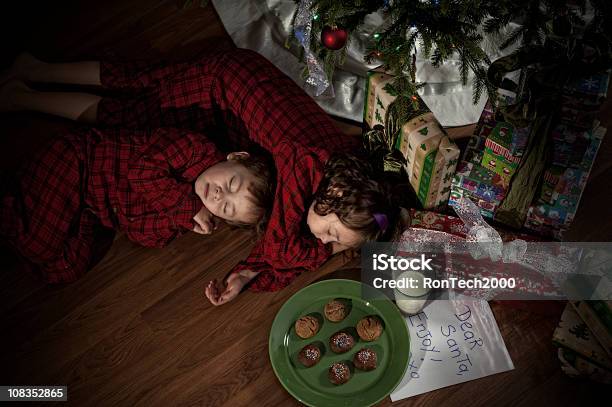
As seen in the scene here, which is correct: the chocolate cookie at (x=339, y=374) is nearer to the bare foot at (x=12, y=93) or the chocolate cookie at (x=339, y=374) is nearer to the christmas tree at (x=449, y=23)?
the christmas tree at (x=449, y=23)

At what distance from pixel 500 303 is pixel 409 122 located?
1.63 feet

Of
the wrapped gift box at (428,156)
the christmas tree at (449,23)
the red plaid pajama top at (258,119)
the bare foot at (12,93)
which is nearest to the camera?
the christmas tree at (449,23)

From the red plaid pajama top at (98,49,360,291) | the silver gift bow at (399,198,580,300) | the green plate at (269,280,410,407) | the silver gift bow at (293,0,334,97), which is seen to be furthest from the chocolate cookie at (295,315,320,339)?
the silver gift bow at (293,0,334,97)

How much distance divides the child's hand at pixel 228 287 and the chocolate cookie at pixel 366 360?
340 mm

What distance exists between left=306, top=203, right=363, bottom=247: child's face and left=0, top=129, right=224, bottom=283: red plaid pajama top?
309 mm

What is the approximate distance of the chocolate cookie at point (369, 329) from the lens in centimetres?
130

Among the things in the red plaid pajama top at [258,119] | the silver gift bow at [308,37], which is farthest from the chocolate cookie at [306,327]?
the silver gift bow at [308,37]

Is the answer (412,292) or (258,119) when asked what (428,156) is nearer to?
(412,292)

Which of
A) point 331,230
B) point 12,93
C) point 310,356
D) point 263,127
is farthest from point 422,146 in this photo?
point 12,93

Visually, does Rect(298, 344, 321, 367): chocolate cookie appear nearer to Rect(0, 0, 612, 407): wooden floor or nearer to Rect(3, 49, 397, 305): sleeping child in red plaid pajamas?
Rect(0, 0, 612, 407): wooden floor

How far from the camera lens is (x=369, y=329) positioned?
4.27ft

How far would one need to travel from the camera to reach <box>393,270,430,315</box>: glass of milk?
129cm

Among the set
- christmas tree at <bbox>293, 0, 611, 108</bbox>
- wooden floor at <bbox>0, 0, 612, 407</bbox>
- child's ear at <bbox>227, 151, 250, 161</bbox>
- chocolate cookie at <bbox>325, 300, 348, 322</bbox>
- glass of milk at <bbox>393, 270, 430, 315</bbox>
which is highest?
christmas tree at <bbox>293, 0, 611, 108</bbox>

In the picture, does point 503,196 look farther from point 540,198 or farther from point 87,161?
point 87,161
